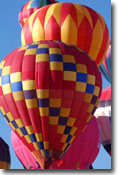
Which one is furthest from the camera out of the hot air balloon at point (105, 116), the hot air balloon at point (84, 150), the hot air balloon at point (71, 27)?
A: the hot air balloon at point (105, 116)

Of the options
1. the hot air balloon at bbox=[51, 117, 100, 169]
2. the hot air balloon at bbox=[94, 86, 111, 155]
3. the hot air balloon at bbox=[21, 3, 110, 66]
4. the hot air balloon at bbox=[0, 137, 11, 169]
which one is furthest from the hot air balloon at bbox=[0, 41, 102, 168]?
the hot air balloon at bbox=[94, 86, 111, 155]

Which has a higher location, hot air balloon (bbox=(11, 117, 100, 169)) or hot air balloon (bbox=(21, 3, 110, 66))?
hot air balloon (bbox=(21, 3, 110, 66))

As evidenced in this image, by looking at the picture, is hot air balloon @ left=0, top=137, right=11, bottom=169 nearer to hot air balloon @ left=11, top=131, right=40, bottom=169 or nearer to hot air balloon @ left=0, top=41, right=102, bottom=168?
hot air balloon @ left=11, top=131, right=40, bottom=169

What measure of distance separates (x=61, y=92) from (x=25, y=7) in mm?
4301

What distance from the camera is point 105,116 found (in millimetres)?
18734

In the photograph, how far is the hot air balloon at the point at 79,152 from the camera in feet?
53.2

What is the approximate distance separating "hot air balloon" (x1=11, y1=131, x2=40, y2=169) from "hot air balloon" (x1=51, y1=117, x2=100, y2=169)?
746mm

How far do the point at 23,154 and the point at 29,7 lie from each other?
3523mm

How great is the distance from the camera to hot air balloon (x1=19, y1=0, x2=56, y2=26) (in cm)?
1772

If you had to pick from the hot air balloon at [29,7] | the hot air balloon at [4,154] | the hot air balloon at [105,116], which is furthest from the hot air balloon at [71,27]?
the hot air balloon at [4,154]

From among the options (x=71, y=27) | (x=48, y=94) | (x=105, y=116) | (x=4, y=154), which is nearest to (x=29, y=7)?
(x=71, y=27)

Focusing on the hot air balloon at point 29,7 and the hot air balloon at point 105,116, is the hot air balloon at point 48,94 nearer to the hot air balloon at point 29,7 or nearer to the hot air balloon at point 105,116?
the hot air balloon at point 29,7

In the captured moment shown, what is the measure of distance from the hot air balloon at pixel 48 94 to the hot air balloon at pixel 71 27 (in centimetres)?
107

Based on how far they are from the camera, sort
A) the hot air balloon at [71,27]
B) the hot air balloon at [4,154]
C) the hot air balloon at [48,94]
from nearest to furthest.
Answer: the hot air balloon at [48,94] < the hot air balloon at [71,27] < the hot air balloon at [4,154]
